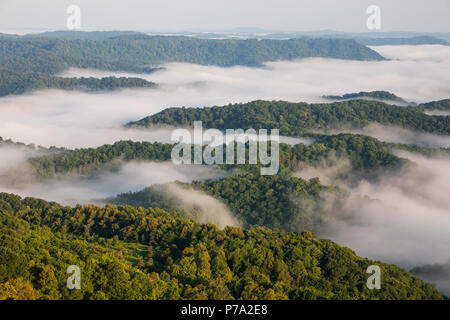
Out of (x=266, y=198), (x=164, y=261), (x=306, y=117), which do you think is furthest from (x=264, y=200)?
(x=306, y=117)

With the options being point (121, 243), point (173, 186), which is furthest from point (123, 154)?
point (121, 243)

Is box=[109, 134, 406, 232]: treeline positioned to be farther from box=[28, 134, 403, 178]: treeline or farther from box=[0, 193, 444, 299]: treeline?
box=[0, 193, 444, 299]: treeline

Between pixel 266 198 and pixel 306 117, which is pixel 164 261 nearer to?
pixel 266 198

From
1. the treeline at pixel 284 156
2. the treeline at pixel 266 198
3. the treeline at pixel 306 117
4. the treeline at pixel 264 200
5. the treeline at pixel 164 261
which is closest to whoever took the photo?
the treeline at pixel 164 261

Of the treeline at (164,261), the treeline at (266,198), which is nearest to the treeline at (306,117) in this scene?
the treeline at (266,198)

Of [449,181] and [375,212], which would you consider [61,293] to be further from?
[449,181]

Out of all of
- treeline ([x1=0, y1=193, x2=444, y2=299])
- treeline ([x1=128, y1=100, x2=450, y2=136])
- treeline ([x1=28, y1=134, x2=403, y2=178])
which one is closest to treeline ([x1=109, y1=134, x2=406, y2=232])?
treeline ([x1=28, y1=134, x2=403, y2=178])

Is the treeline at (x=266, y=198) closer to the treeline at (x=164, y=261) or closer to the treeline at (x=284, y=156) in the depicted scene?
the treeline at (x=284, y=156)
